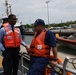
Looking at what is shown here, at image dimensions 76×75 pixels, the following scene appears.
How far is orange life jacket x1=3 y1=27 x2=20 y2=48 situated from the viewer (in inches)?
187

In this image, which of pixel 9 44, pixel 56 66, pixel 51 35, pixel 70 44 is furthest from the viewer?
pixel 70 44

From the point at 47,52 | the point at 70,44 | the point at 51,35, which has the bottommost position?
the point at 70,44

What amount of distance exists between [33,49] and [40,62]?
0.90 feet

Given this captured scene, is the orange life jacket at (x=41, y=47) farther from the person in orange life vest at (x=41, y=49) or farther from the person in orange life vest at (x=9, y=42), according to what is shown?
the person in orange life vest at (x=9, y=42)

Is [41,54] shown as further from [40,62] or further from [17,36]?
[17,36]

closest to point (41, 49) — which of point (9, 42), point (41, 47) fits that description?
point (41, 47)

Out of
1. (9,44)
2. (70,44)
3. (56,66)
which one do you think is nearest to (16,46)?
(9,44)

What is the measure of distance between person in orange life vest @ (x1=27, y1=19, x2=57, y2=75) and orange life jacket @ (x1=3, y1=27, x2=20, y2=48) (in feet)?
3.02

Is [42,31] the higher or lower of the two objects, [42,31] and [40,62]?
the higher

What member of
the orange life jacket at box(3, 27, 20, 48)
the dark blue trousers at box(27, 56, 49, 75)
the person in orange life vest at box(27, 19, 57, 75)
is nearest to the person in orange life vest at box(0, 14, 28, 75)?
the orange life jacket at box(3, 27, 20, 48)

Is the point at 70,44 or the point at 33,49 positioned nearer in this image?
the point at 33,49

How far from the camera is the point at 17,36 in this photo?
16.0 ft

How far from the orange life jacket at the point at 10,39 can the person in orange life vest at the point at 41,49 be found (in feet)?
3.02

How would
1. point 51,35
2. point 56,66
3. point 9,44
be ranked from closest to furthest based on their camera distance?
point 56,66 → point 51,35 → point 9,44
